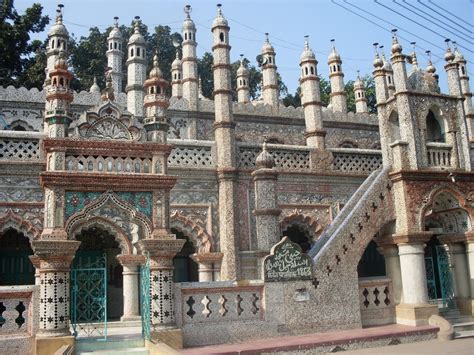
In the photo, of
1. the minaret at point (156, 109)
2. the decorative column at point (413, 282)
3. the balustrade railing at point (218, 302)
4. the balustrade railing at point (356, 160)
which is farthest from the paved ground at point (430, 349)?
→ the balustrade railing at point (356, 160)

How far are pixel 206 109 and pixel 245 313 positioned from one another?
39.4 ft

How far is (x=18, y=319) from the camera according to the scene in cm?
829

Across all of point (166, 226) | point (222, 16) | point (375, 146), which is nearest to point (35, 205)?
point (166, 226)

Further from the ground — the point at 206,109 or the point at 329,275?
the point at 206,109

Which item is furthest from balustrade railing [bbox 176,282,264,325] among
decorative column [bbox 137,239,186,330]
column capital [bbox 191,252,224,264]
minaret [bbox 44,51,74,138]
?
column capital [bbox 191,252,224,264]

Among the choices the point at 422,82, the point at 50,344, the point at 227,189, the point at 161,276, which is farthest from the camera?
the point at 227,189

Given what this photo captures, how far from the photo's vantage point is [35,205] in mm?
12039

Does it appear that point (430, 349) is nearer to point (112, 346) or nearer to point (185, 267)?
point (112, 346)

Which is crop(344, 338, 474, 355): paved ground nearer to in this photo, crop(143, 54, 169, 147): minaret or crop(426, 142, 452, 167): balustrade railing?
crop(426, 142, 452, 167): balustrade railing

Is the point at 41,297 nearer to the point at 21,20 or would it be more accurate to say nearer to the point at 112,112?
the point at 112,112

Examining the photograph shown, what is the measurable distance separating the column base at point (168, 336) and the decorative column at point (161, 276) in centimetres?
10

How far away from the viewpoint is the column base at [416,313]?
34.3 feet

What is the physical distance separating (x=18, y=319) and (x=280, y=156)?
27.0 ft

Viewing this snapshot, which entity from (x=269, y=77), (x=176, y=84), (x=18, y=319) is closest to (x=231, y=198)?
(x=18, y=319)
